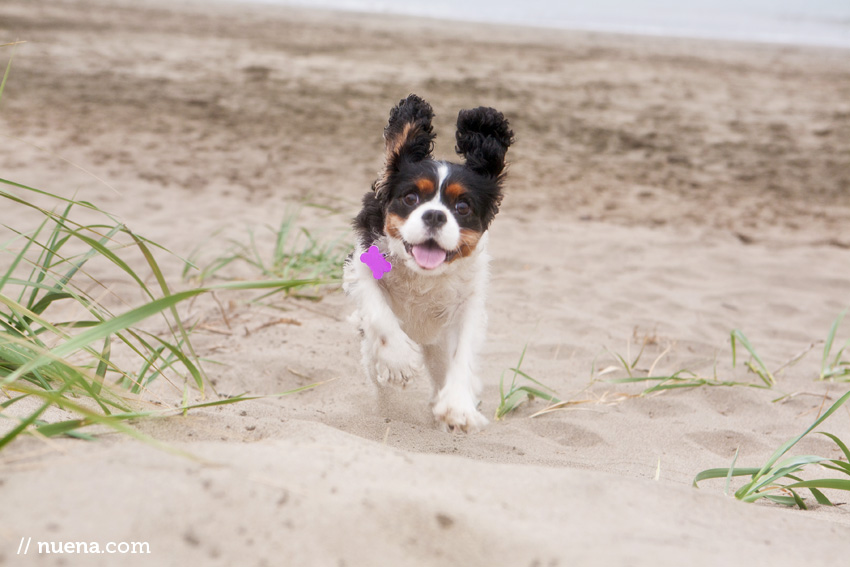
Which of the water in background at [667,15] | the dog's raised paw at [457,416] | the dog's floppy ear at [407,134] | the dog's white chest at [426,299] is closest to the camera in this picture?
the dog's raised paw at [457,416]

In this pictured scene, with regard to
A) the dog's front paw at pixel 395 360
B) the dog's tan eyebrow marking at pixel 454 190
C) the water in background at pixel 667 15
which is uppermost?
the water in background at pixel 667 15

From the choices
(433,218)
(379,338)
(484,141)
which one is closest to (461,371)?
(379,338)

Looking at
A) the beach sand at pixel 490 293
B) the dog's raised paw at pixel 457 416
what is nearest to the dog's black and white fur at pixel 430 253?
the dog's raised paw at pixel 457 416

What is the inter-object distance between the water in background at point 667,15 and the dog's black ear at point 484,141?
21.1 meters

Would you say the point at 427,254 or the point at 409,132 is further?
the point at 409,132

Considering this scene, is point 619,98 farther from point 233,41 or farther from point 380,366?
point 380,366

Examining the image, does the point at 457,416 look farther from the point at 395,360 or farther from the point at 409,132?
the point at 409,132

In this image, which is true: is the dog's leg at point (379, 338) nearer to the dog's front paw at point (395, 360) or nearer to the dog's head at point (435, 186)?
the dog's front paw at point (395, 360)

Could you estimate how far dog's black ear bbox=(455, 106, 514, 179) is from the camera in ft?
10.5

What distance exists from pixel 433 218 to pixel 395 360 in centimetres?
57

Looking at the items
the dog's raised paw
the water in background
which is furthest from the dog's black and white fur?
the water in background

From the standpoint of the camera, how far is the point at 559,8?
30531 millimetres

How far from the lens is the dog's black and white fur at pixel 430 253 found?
2932 millimetres

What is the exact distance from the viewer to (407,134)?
3166 mm
